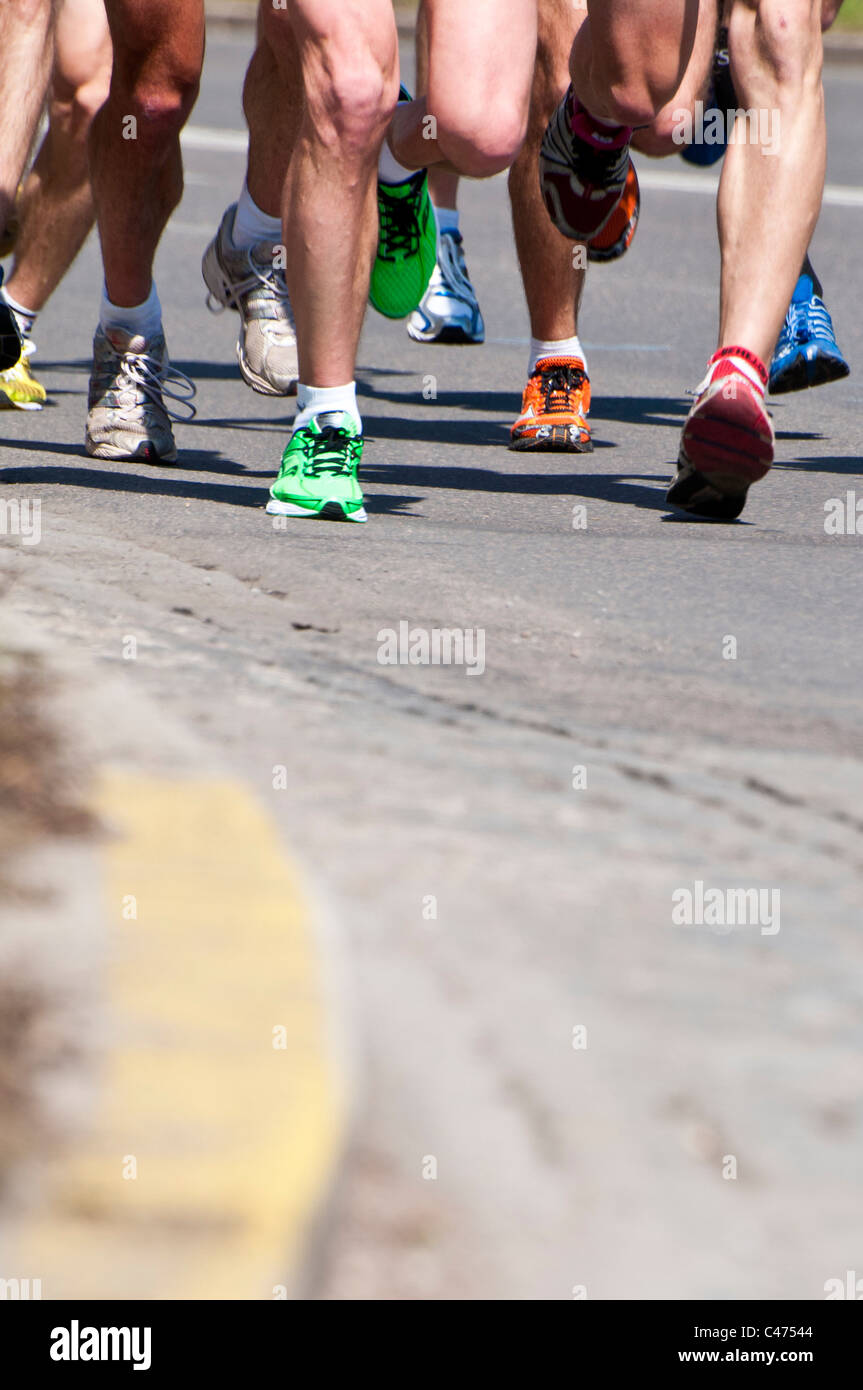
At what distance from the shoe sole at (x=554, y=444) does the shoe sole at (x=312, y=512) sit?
1402 millimetres

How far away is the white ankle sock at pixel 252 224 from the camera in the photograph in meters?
5.93

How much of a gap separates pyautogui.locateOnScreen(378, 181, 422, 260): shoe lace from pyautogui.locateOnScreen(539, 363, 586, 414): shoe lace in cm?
52

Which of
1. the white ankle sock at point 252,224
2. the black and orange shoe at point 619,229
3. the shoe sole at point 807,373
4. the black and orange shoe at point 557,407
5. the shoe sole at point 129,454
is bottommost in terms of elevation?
the shoe sole at point 129,454

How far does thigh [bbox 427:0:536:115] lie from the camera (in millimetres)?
4695

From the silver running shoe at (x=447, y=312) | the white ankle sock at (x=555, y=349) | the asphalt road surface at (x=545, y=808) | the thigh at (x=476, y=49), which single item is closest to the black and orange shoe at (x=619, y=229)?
the white ankle sock at (x=555, y=349)

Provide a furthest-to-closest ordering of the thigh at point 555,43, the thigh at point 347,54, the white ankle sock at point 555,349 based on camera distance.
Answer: the white ankle sock at point 555,349, the thigh at point 555,43, the thigh at point 347,54

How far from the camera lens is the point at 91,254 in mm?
10633

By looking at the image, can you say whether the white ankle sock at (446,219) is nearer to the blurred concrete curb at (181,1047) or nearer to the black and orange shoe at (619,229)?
the black and orange shoe at (619,229)

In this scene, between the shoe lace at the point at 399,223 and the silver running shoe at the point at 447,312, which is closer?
the shoe lace at the point at 399,223

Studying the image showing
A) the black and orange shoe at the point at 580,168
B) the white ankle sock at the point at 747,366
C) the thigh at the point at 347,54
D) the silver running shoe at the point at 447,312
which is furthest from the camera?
the silver running shoe at the point at 447,312

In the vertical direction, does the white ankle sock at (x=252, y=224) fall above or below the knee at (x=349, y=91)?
above

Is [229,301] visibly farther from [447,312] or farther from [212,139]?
[212,139]

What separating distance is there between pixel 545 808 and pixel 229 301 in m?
3.88
